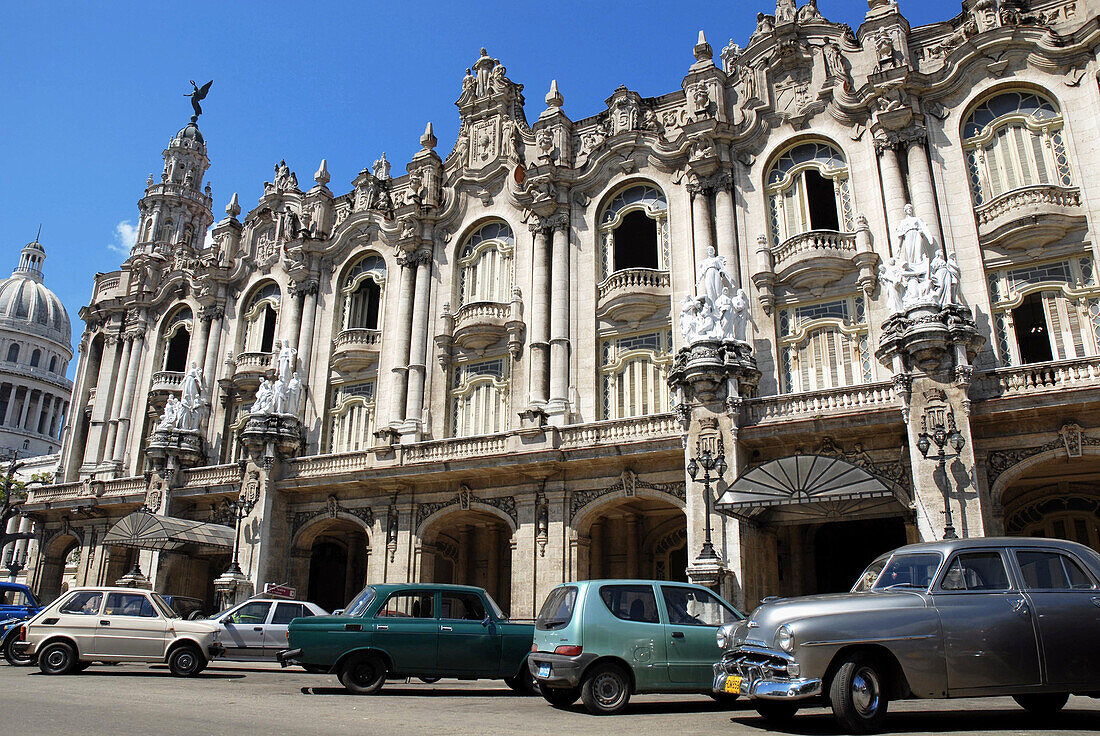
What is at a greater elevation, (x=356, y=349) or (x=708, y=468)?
(x=356, y=349)

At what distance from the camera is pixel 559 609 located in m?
11.5

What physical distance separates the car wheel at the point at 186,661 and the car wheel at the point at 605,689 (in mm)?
8780

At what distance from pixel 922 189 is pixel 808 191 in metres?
3.38

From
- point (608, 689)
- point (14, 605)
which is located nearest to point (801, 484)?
point (608, 689)

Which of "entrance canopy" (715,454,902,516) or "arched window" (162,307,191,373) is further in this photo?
"arched window" (162,307,191,373)

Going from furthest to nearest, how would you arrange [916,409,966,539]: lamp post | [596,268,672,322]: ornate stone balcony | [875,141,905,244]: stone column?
[596,268,672,322]: ornate stone balcony < [875,141,905,244]: stone column < [916,409,966,539]: lamp post

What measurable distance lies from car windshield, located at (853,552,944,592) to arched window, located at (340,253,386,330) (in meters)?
25.1

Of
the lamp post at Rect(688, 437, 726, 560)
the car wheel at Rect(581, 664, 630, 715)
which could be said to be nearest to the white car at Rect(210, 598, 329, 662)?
the car wheel at Rect(581, 664, 630, 715)

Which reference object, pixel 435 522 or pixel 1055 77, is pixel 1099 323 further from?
pixel 435 522

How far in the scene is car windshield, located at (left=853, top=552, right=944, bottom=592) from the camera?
8.80m

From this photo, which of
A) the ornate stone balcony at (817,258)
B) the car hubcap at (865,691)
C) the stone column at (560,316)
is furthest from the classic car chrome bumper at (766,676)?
the stone column at (560,316)

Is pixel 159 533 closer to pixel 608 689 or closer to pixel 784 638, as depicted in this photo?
pixel 608 689

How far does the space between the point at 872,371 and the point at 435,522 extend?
13.6 metres

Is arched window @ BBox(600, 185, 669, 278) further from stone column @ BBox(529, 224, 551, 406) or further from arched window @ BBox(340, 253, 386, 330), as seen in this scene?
arched window @ BBox(340, 253, 386, 330)
